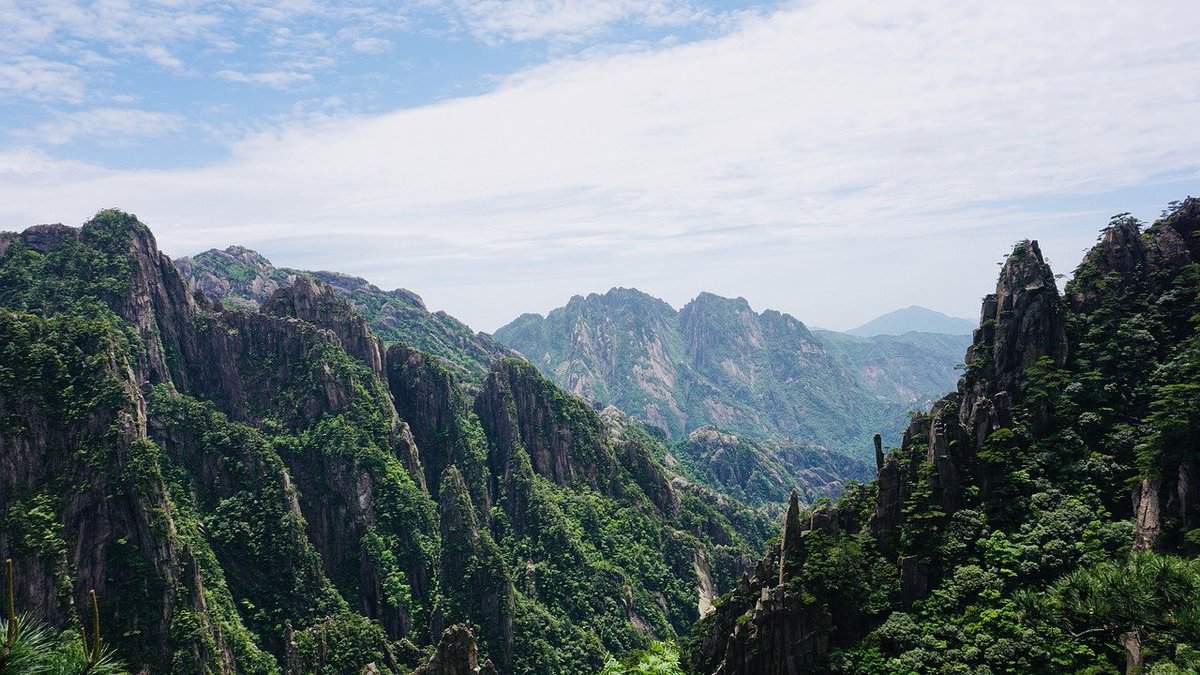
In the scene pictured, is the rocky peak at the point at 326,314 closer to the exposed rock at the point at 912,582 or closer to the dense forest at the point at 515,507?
the dense forest at the point at 515,507

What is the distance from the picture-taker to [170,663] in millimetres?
78812

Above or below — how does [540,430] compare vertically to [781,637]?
above

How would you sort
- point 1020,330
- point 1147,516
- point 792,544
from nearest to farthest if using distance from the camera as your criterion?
1. point 1147,516
2. point 792,544
3. point 1020,330

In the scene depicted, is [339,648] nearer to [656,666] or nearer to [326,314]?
[656,666]

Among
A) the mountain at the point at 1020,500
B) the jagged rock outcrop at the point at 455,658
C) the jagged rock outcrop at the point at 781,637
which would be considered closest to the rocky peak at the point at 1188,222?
the mountain at the point at 1020,500

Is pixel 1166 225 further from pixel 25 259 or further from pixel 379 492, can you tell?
pixel 25 259

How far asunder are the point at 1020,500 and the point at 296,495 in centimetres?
10229

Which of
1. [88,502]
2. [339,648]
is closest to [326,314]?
[88,502]

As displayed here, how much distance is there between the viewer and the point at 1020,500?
5294 cm

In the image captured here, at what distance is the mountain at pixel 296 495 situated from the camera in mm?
80688

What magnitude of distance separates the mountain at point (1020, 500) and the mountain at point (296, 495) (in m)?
33.3

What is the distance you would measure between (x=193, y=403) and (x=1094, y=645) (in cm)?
12113

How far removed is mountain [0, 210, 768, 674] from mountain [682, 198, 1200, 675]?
3326 centimetres

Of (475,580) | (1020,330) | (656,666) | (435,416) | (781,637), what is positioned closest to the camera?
(656,666)
